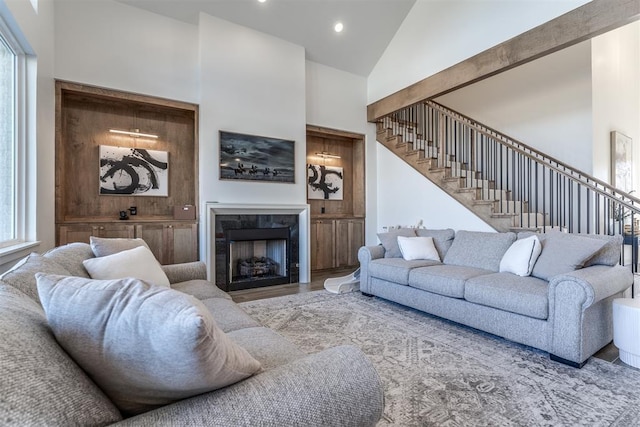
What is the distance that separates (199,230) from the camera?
176 inches

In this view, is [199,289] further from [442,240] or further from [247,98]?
[247,98]

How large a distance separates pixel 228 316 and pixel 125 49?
4043mm

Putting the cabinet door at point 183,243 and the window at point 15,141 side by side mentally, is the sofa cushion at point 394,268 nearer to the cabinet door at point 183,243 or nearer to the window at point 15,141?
the cabinet door at point 183,243

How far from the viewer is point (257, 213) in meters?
4.86

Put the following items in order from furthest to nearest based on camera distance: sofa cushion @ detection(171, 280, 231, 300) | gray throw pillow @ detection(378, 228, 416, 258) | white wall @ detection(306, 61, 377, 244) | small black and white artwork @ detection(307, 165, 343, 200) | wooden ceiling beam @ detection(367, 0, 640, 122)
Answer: small black and white artwork @ detection(307, 165, 343, 200), white wall @ detection(306, 61, 377, 244), gray throw pillow @ detection(378, 228, 416, 258), wooden ceiling beam @ detection(367, 0, 640, 122), sofa cushion @ detection(171, 280, 231, 300)

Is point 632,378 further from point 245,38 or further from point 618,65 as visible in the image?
point 618,65

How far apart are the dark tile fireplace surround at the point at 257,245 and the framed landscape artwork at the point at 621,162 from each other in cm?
565

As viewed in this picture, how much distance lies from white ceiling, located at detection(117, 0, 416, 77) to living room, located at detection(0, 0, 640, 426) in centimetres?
12

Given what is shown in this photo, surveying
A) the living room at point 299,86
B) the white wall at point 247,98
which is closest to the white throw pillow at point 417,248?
the living room at point 299,86

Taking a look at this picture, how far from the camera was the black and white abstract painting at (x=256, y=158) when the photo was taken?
466cm

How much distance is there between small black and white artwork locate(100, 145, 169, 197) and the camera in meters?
4.34

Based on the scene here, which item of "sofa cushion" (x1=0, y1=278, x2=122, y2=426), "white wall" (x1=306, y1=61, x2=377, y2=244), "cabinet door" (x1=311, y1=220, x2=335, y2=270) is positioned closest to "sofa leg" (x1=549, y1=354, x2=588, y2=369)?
"sofa cushion" (x1=0, y1=278, x2=122, y2=426)

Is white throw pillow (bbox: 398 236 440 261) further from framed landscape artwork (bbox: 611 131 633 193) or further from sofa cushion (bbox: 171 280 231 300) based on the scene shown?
framed landscape artwork (bbox: 611 131 633 193)

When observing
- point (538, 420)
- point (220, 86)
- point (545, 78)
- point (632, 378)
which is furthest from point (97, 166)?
point (545, 78)
